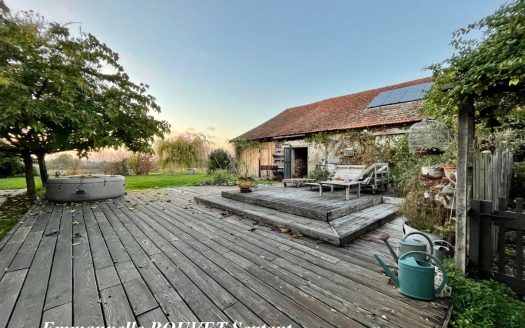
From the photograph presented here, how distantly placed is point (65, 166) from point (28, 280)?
13476mm

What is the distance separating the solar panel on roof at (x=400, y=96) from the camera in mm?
8384

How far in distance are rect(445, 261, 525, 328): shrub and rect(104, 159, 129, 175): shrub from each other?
53.5 feet

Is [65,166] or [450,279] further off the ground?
[65,166]

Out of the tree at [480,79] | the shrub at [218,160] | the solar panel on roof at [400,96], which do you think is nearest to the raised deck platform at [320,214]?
the tree at [480,79]

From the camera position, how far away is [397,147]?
6.78 meters

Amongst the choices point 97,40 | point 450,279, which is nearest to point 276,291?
point 450,279

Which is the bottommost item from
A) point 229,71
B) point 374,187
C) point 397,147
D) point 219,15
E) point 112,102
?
point 374,187

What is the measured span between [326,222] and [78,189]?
6129mm

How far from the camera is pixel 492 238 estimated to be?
1927 millimetres

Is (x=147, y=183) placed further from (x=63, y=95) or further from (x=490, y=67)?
(x=490, y=67)

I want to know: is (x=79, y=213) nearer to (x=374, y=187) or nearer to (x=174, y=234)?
(x=174, y=234)

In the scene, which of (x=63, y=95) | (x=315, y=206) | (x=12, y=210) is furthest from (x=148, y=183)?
(x=315, y=206)

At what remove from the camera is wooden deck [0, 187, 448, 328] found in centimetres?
148

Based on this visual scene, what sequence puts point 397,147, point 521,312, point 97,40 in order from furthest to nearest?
point 397,147, point 97,40, point 521,312
